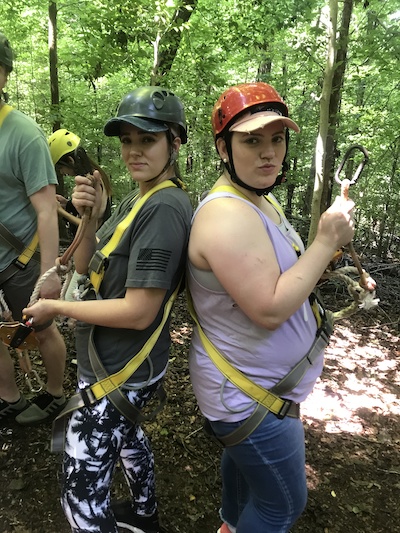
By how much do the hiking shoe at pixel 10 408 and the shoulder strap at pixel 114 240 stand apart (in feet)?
6.35

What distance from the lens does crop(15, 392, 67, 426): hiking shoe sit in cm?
298

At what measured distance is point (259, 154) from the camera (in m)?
1.43

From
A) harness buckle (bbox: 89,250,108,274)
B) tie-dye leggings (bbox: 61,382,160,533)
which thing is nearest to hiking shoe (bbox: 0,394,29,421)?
tie-dye leggings (bbox: 61,382,160,533)

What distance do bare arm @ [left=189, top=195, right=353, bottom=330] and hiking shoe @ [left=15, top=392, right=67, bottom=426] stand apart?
Answer: 7.61 feet

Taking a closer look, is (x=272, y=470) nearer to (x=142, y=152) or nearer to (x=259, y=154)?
(x=259, y=154)

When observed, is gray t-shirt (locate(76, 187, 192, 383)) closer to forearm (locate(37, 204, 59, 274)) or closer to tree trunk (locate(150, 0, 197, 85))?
forearm (locate(37, 204, 59, 274))

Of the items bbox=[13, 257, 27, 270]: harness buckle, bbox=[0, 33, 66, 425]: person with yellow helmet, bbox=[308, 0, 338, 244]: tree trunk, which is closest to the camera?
bbox=[0, 33, 66, 425]: person with yellow helmet

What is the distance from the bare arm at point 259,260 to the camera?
4.17 feet

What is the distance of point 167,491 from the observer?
2652 millimetres

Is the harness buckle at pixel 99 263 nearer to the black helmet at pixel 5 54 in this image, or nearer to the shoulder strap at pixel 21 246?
the shoulder strap at pixel 21 246

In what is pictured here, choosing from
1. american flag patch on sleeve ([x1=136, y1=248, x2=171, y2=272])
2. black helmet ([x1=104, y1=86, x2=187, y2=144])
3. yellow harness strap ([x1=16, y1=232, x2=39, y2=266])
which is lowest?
yellow harness strap ([x1=16, y1=232, x2=39, y2=266])

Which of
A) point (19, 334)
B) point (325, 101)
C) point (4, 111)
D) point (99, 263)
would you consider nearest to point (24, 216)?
point (4, 111)

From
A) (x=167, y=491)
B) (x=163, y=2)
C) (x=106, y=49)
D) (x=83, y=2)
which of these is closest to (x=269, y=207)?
(x=167, y=491)

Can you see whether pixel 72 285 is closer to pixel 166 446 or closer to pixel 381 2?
pixel 166 446
